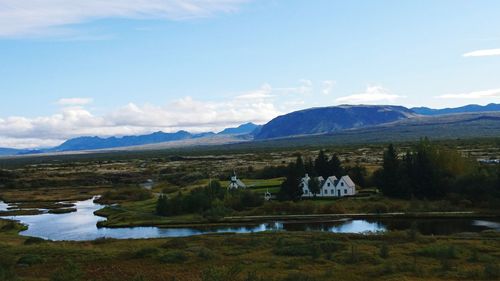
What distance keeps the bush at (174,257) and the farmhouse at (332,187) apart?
48.9 meters

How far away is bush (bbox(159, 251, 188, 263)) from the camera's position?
48750mm

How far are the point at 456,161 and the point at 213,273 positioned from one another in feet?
249

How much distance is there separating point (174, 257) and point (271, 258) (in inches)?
356

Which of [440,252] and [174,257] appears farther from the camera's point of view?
[174,257]

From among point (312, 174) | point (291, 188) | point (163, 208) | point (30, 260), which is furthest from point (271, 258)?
point (312, 174)

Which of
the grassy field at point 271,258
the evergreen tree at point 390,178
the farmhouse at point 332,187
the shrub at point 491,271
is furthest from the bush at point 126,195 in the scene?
the shrub at point 491,271

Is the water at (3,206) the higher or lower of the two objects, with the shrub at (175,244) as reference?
lower

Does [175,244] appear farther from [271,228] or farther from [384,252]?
[384,252]

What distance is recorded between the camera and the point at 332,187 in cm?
A: 9575

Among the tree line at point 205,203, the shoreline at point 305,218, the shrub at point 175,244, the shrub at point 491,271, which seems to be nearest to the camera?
the shrub at point 491,271

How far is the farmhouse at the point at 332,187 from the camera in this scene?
94.8m

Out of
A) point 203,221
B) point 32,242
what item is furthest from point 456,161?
point 32,242

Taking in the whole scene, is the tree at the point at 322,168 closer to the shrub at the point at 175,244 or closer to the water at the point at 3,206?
the shrub at the point at 175,244

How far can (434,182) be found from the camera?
90562 mm
